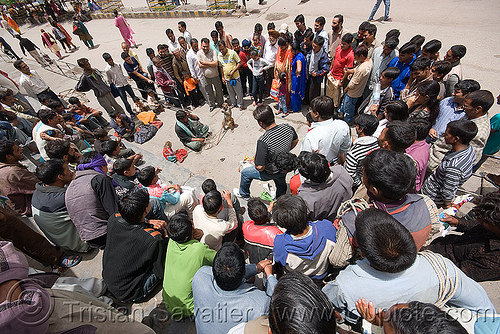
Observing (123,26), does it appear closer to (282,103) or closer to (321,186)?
(282,103)

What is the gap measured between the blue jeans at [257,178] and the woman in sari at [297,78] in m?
2.74

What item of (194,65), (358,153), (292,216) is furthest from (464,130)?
(194,65)

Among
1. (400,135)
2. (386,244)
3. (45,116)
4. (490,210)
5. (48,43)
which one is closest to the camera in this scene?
(386,244)

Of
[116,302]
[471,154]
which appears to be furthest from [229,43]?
[116,302]

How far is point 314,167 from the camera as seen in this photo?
86.0 inches

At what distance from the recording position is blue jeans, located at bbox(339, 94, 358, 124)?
4668 mm

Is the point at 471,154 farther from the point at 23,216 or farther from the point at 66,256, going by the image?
the point at 23,216

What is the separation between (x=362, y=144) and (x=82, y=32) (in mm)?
16990

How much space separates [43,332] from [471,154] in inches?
161

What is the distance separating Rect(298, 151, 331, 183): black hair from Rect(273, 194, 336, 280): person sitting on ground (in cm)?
38

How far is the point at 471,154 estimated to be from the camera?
251 cm

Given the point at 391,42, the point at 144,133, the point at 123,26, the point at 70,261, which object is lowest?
the point at 70,261

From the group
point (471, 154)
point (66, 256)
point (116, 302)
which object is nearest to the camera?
point (471, 154)

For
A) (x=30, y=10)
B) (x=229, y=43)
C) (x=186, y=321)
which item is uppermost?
(x=30, y=10)
